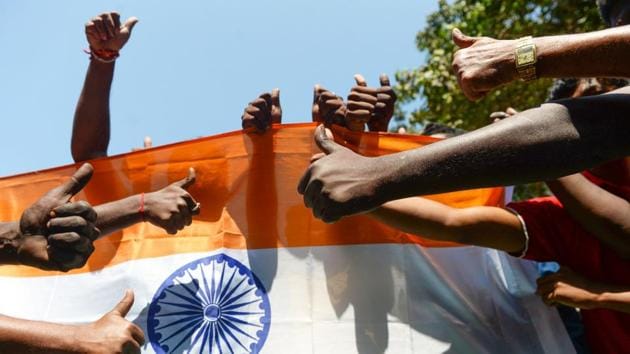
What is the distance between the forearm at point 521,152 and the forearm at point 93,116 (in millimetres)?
2285

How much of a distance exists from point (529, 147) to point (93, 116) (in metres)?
2.58

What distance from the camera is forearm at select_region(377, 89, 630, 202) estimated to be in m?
1.50

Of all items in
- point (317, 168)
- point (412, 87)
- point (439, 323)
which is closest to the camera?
point (317, 168)

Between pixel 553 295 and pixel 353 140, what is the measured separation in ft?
3.61

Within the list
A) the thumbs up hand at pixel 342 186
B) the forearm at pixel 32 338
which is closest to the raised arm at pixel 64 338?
the forearm at pixel 32 338

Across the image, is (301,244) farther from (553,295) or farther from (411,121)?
(411,121)

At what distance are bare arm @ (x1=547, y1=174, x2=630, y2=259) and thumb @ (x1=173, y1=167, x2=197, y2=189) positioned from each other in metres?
1.56

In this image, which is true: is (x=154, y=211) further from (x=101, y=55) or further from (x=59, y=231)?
(x=101, y=55)

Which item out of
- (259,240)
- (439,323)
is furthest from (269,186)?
(439,323)

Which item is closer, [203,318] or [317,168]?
[317,168]

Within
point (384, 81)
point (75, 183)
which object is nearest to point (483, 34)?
point (384, 81)

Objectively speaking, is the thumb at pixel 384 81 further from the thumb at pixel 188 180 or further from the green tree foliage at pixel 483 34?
the green tree foliage at pixel 483 34

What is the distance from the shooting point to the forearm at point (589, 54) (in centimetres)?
151

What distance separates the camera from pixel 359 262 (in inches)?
111
